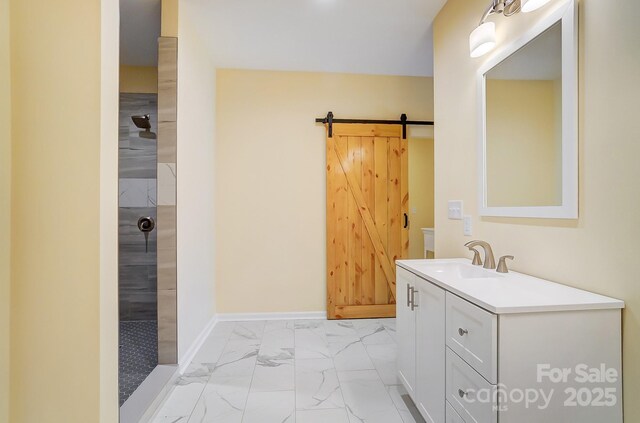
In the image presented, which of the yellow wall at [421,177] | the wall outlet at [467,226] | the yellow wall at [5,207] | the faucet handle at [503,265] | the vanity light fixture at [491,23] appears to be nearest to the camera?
the yellow wall at [5,207]

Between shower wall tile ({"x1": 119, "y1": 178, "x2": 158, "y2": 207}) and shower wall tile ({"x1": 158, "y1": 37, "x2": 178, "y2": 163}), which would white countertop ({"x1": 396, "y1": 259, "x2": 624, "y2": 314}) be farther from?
shower wall tile ({"x1": 119, "y1": 178, "x2": 158, "y2": 207})

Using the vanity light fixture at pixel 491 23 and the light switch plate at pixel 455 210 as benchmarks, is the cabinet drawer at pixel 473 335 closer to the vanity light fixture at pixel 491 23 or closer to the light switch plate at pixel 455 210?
the light switch plate at pixel 455 210

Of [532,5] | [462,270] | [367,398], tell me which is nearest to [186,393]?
[367,398]

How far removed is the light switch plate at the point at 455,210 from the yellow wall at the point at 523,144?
0.95ft

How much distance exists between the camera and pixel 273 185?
10.1 ft

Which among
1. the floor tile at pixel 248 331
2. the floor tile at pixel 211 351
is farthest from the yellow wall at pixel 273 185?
the floor tile at pixel 211 351

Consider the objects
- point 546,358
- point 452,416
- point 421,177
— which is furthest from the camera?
point 421,177

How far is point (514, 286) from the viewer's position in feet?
3.78

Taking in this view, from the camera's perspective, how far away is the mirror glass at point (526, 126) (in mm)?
1192

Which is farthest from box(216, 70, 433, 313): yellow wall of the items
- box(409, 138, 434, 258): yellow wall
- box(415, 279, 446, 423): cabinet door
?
box(415, 279, 446, 423): cabinet door

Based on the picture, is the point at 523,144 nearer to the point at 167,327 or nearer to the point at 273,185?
the point at 273,185

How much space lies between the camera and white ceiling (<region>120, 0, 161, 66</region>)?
6.81ft

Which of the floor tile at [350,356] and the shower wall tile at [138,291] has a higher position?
the shower wall tile at [138,291]

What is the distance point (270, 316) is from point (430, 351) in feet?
6.77
